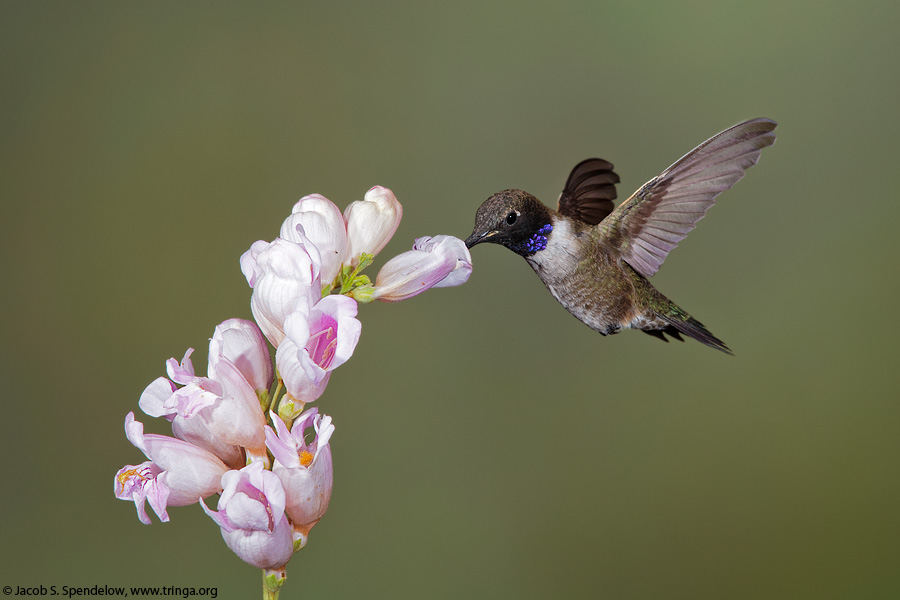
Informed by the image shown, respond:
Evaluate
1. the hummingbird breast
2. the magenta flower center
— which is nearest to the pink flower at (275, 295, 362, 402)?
the magenta flower center

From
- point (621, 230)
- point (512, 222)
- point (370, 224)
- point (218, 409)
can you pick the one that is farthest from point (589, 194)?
point (218, 409)

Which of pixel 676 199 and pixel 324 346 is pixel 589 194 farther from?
pixel 324 346

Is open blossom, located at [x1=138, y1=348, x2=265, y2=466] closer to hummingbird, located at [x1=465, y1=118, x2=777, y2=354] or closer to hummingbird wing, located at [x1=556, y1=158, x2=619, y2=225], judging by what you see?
hummingbird, located at [x1=465, y1=118, x2=777, y2=354]

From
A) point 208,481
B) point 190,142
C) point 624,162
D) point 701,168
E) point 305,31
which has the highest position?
point 305,31

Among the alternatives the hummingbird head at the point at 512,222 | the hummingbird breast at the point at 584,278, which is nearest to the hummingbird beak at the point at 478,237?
the hummingbird head at the point at 512,222

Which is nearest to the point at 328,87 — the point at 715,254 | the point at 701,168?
the point at 715,254

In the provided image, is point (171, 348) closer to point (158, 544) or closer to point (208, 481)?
point (158, 544)
